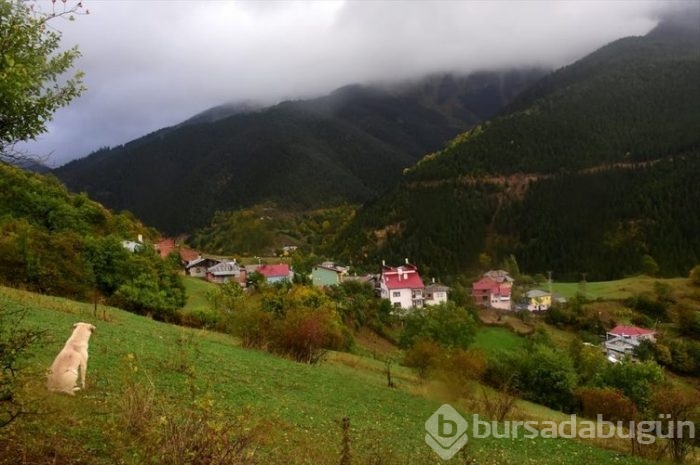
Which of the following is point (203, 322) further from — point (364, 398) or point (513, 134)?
point (513, 134)

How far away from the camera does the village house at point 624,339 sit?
200 ft

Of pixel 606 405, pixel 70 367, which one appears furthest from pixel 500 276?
pixel 70 367

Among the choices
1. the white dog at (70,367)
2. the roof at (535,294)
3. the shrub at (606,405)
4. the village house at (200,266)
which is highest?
the white dog at (70,367)

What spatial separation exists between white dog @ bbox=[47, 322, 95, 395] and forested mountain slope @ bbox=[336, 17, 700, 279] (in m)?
107

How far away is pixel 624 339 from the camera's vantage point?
210 feet

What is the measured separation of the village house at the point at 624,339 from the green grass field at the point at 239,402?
49738mm

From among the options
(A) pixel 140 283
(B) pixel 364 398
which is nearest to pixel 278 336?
(B) pixel 364 398

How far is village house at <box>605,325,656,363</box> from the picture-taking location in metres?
60.8

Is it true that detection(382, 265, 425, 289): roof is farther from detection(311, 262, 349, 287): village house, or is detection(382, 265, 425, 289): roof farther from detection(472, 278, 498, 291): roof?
detection(472, 278, 498, 291): roof

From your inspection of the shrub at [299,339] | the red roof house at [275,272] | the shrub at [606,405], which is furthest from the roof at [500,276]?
the shrub at [299,339]

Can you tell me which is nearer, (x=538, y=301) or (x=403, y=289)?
(x=403, y=289)

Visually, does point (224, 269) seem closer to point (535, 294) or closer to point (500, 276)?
point (535, 294)

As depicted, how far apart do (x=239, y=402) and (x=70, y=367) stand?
13.8 feet

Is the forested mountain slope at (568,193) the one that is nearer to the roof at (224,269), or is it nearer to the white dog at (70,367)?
the roof at (224,269)
